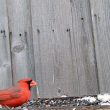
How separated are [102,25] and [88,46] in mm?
193

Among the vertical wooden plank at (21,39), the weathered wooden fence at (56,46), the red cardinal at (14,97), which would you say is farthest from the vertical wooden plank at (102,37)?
the red cardinal at (14,97)

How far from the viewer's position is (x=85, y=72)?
8.09 metres

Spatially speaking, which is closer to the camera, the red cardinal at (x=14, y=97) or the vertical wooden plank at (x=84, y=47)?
the red cardinal at (x=14, y=97)

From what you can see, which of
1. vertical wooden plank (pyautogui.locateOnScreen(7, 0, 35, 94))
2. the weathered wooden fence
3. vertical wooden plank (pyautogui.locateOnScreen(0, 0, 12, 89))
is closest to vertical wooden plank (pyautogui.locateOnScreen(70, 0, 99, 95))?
the weathered wooden fence

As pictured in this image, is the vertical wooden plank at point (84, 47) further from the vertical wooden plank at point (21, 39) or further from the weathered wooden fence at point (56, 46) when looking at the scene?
the vertical wooden plank at point (21, 39)

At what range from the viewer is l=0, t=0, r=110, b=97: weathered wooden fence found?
8.09m

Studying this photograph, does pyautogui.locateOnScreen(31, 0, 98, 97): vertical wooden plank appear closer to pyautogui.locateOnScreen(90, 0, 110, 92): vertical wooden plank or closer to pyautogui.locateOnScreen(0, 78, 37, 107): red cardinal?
pyautogui.locateOnScreen(90, 0, 110, 92): vertical wooden plank

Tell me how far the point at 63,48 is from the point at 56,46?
53mm

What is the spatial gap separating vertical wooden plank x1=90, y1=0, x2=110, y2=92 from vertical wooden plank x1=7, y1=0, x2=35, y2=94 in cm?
48

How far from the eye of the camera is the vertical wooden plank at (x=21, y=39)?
809 centimetres

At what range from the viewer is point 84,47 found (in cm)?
812

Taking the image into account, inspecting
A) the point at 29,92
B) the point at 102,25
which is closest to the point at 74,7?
the point at 102,25

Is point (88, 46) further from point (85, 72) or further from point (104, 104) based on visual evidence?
point (104, 104)

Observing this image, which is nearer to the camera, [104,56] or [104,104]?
[104,104]
